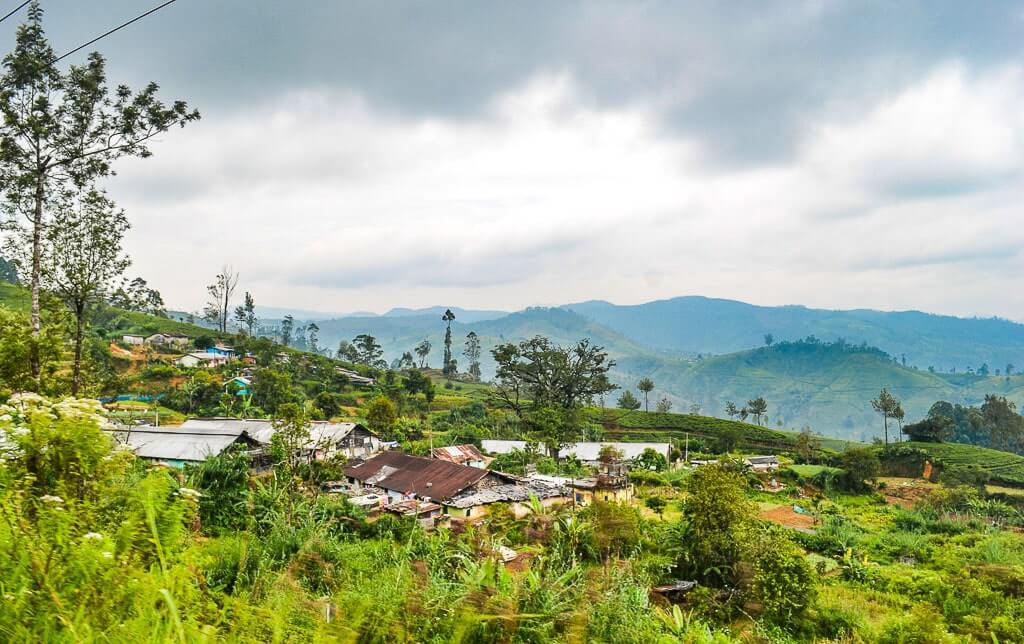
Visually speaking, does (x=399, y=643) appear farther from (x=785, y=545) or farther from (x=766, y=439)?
(x=766, y=439)

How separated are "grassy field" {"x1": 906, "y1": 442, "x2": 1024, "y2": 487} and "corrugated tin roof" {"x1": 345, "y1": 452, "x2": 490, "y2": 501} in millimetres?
41802

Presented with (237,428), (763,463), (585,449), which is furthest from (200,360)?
(763,463)

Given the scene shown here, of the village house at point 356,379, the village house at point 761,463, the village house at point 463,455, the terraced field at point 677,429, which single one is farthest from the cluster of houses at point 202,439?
the terraced field at point 677,429

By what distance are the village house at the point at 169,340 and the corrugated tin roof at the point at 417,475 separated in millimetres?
43513

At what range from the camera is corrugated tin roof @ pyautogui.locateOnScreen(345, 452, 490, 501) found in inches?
891

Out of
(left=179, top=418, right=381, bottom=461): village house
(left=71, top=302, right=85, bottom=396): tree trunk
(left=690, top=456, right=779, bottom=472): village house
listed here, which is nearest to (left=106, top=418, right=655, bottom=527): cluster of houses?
(left=179, top=418, right=381, bottom=461): village house

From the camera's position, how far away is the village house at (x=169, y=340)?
61031 mm

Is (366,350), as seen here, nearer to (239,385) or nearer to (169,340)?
(169,340)

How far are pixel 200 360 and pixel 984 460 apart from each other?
244ft

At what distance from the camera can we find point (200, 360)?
56.8 m

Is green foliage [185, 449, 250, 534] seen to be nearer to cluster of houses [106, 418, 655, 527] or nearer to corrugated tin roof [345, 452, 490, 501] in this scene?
cluster of houses [106, 418, 655, 527]

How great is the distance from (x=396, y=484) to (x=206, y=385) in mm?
28320

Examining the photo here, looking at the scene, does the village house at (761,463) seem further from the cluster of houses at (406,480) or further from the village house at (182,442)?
the village house at (182,442)

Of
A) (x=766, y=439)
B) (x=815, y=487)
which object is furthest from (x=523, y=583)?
(x=766, y=439)
